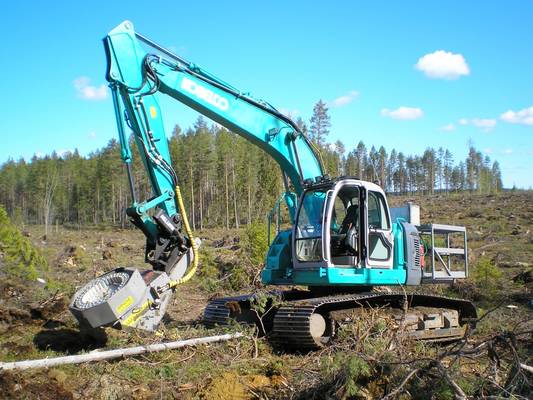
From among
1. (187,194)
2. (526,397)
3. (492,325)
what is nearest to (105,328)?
(526,397)

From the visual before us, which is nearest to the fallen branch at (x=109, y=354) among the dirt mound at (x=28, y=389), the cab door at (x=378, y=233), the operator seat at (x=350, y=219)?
the dirt mound at (x=28, y=389)

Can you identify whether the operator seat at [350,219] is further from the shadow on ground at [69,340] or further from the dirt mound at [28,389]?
the dirt mound at [28,389]

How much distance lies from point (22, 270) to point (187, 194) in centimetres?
4817

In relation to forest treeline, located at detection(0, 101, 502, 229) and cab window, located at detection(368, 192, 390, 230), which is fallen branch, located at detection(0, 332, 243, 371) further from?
forest treeline, located at detection(0, 101, 502, 229)

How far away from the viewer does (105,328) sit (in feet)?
24.3

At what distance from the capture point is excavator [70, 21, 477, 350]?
804 cm

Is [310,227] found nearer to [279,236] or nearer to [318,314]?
[279,236]

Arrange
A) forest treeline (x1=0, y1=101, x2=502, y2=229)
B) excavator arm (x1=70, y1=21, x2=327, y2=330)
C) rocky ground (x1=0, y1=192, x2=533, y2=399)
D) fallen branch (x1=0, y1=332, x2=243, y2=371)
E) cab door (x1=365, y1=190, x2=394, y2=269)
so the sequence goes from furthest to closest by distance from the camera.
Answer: forest treeline (x1=0, y1=101, x2=502, y2=229)
cab door (x1=365, y1=190, x2=394, y2=269)
excavator arm (x1=70, y1=21, x2=327, y2=330)
fallen branch (x1=0, y1=332, x2=243, y2=371)
rocky ground (x1=0, y1=192, x2=533, y2=399)

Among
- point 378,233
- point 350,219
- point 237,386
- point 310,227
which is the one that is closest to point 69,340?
point 237,386

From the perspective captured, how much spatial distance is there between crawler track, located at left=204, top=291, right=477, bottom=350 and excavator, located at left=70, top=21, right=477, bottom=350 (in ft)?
0.07

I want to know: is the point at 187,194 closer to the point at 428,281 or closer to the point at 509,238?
the point at 509,238

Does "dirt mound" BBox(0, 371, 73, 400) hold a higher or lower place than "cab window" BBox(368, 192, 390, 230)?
lower

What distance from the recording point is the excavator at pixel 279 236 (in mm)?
8039

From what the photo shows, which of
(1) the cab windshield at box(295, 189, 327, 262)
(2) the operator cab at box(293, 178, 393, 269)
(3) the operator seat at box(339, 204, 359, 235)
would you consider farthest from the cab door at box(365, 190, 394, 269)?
(1) the cab windshield at box(295, 189, 327, 262)
